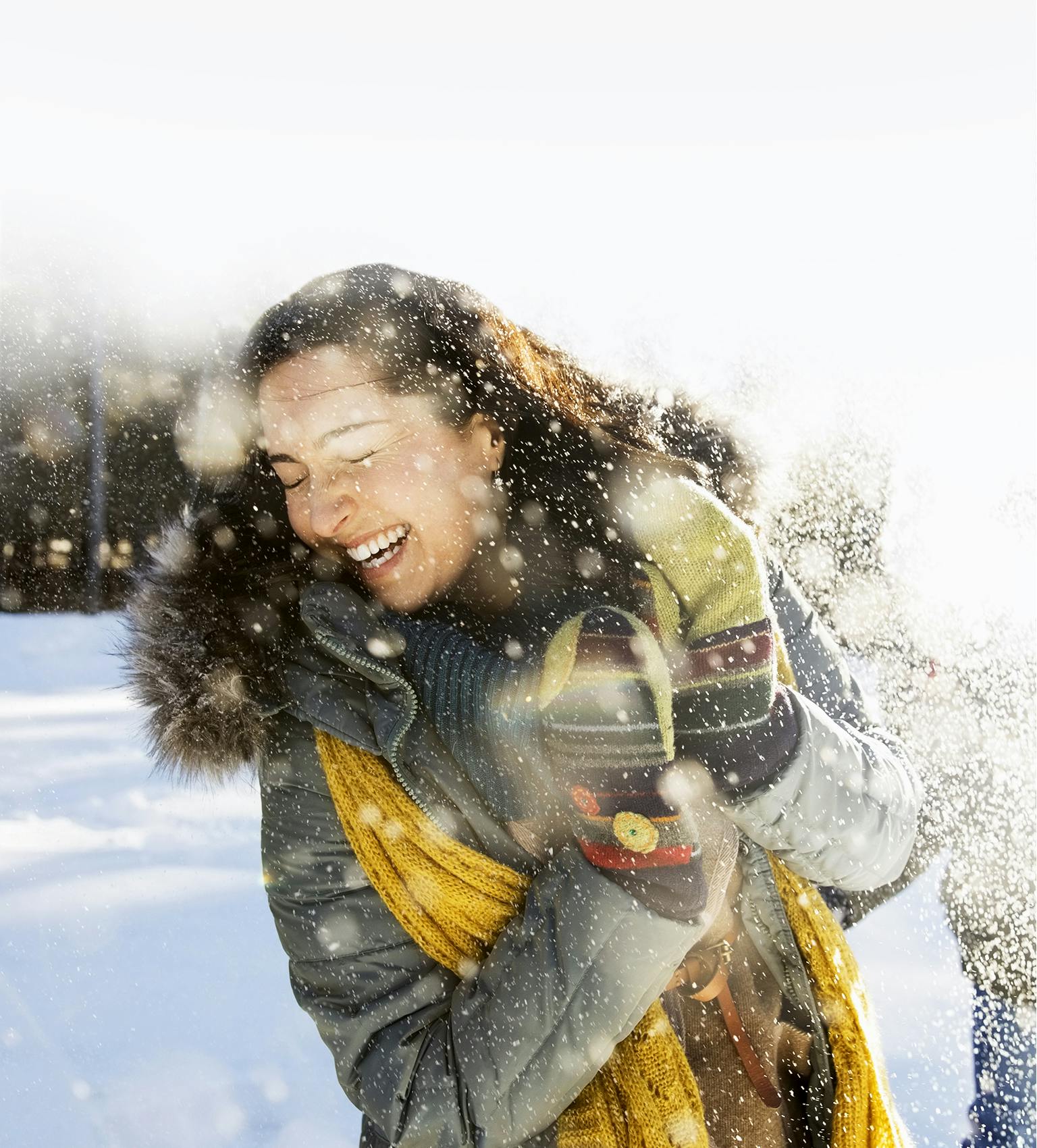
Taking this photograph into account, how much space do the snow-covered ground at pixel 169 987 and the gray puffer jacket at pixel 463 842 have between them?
0.51ft

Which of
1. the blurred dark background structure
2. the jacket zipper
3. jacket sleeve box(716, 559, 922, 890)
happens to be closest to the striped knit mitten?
jacket sleeve box(716, 559, 922, 890)

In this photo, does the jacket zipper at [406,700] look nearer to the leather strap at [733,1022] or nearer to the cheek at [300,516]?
the cheek at [300,516]

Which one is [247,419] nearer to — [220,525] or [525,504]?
[220,525]

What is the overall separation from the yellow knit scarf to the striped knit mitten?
0.21 metres

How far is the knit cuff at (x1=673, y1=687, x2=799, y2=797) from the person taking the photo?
3.25ft

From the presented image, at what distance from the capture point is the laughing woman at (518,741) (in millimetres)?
987

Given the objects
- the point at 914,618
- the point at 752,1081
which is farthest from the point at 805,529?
the point at 752,1081

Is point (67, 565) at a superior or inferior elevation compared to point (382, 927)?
inferior

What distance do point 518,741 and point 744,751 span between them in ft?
1.02

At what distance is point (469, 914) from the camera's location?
1.09m

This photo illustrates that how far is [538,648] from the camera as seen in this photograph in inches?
50.7

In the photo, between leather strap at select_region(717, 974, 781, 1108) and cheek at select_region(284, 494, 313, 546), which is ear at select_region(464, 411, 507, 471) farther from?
leather strap at select_region(717, 974, 781, 1108)

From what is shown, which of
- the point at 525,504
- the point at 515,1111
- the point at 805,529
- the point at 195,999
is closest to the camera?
the point at 515,1111

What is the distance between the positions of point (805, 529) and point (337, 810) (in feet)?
4.12
